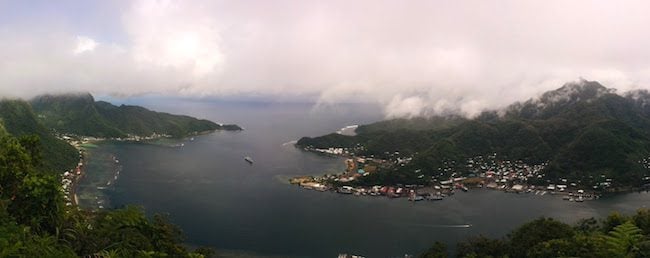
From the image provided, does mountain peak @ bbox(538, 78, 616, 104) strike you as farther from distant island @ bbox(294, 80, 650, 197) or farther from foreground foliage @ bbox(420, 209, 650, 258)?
foreground foliage @ bbox(420, 209, 650, 258)

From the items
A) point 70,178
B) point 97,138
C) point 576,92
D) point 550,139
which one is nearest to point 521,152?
point 550,139

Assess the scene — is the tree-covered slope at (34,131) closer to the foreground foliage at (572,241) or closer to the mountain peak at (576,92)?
the foreground foliage at (572,241)

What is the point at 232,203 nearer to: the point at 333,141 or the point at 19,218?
the point at 19,218

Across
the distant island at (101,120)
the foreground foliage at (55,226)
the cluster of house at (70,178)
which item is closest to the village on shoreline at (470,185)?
the cluster of house at (70,178)

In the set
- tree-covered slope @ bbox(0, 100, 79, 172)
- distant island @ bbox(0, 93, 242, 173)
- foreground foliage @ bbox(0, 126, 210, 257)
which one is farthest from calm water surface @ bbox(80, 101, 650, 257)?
distant island @ bbox(0, 93, 242, 173)

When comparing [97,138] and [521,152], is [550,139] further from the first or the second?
[97,138]

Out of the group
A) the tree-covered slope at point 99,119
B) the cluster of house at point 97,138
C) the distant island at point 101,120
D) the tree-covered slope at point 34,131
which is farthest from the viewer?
the tree-covered slope at point 99,119
